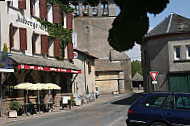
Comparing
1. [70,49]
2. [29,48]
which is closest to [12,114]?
[29,48]

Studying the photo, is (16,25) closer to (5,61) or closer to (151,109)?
(5,61)

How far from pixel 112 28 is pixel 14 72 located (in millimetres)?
19247

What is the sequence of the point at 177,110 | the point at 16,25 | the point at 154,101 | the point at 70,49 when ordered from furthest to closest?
the point at 70,49 < the point at 16,25 < the point at 154,101 < the point at 177,110

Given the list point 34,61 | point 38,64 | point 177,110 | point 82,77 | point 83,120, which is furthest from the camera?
point 82,77

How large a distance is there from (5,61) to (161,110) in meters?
11.7

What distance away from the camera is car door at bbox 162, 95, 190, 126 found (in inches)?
335

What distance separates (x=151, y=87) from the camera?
23.6 meters

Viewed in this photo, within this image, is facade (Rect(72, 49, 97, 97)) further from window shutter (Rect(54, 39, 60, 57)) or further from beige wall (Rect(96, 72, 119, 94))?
beige wall (Rect(96, 72, 119, 94))

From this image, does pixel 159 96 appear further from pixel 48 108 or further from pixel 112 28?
pixel 48 108

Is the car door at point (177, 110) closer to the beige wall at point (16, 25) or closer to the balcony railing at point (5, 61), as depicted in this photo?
the balcony railing at point (5, 61)

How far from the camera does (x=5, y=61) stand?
18109 millimetres

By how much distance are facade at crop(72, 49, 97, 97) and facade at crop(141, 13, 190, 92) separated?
905cm

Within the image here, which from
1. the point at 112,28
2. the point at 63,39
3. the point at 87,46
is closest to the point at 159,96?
the point at 112,28

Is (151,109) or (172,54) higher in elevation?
(172,54)
